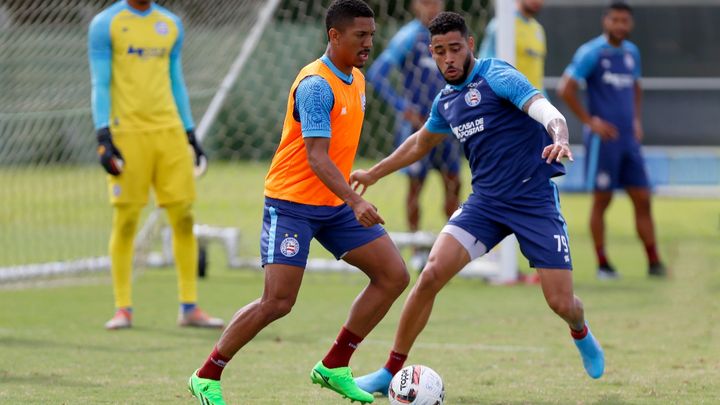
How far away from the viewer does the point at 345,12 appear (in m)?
5.84

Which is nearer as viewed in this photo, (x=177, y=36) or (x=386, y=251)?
(x=386, y=251)

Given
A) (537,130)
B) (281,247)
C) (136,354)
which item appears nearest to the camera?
(281,247)

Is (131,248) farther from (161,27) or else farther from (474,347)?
(474,347)

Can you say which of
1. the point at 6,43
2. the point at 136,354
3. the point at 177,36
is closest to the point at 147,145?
the point at 177,36

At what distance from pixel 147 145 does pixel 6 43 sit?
273 centimetres

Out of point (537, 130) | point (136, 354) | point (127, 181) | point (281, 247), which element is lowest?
point (136, 354)

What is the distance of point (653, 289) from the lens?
10562mm

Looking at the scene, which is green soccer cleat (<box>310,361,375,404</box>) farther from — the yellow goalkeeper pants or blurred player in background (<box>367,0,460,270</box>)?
blurred player in background (<box>367,0,460,270</box>)

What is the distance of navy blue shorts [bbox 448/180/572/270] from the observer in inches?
249

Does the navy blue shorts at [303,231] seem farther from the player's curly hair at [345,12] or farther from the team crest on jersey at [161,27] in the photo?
the team crest on jersey at [161,27]

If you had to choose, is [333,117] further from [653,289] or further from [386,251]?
[653,289]

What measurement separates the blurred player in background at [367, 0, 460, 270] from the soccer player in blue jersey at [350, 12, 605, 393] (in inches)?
174

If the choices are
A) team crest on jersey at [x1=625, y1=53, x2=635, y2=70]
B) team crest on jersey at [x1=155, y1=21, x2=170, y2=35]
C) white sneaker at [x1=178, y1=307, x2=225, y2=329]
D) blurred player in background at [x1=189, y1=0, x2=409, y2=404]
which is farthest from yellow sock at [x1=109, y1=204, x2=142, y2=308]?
team crest on jersey at [x1=625, y1=53, x2=635, y2=70]

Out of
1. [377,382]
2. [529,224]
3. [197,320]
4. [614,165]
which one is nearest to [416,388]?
[377,382]
